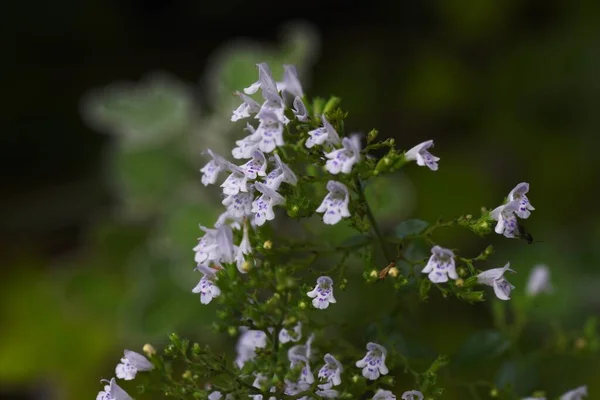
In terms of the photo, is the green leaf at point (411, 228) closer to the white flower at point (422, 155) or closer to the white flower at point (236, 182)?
the white flower at point (422, 155)

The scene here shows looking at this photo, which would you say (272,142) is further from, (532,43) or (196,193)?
(532,43)

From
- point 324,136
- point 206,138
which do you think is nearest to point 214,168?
point 324,136

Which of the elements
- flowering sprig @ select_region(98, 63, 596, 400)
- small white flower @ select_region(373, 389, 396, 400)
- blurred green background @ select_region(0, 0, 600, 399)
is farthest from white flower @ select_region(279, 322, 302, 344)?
blurred green background @ select_region(0, 0, 600, 399)

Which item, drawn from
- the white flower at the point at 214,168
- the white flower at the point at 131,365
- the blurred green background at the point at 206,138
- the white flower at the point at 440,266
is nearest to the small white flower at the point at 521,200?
the white flower at the point at 440,266

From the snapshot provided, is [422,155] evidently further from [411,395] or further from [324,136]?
[411,395]

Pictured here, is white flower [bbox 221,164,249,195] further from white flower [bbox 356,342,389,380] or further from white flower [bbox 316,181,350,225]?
white flower [bbox 356,342,389,380]

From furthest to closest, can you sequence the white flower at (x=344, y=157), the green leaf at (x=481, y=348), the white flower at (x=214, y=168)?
the green leaf at (x=481, y=348) → the white flower at (x=214, y=168) → the white flower at (x=344, y=157)
